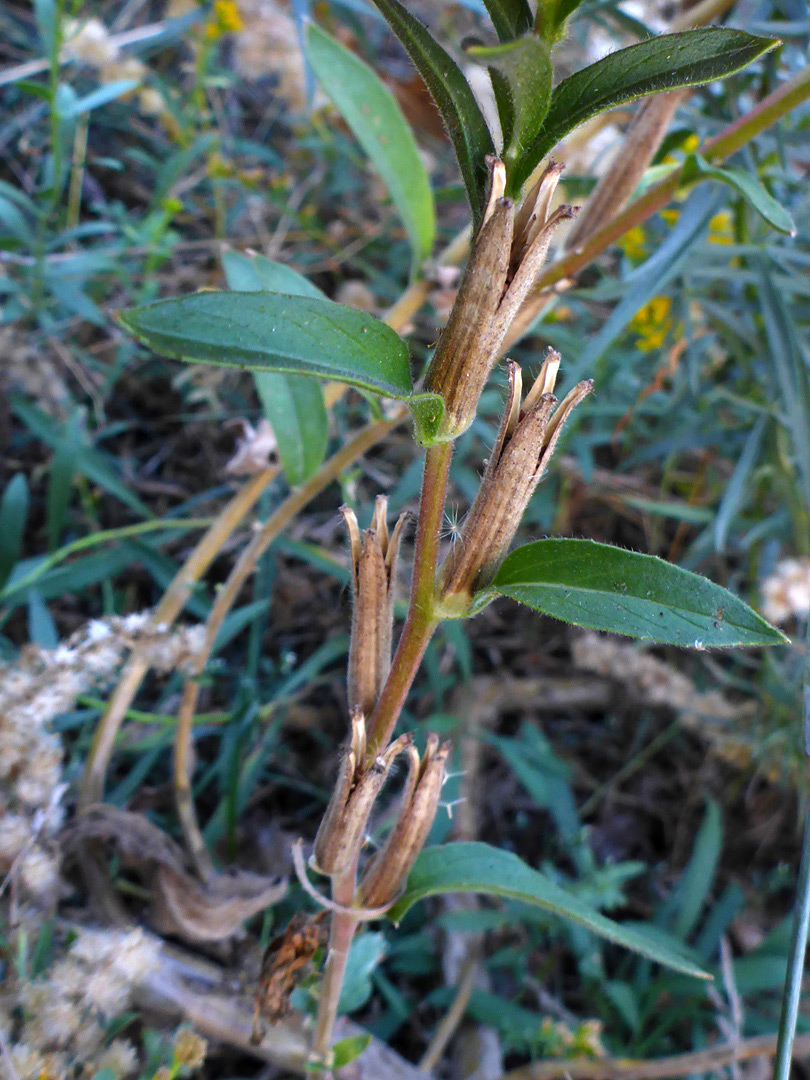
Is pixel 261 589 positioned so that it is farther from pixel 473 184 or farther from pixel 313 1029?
pixel 473 184

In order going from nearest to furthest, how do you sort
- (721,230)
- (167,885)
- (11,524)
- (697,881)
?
(167,885)
(11,524)
(697,881)
(721,230)

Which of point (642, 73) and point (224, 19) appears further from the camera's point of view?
point (224, 19)

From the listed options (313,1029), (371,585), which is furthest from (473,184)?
(313,1029)

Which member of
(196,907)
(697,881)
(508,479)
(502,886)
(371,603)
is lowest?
(697,881)

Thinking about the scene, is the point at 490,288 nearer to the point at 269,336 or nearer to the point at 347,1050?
the point at 269,336

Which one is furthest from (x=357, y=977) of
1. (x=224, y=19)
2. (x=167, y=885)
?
(x=224, y=19)

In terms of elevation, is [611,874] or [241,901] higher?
[241,901]

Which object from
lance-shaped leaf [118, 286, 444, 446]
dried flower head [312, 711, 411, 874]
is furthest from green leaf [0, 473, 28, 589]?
lance-shaped leaf [118, 286, 444, 446]

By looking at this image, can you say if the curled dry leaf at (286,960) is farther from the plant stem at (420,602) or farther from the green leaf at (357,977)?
the plant stem at (420,602)
